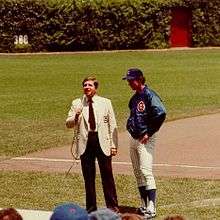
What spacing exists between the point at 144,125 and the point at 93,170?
946mm

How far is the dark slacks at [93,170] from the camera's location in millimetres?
11508

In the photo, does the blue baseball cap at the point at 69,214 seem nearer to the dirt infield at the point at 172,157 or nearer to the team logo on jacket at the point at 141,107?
the team logo on jacket at the point at 141,107

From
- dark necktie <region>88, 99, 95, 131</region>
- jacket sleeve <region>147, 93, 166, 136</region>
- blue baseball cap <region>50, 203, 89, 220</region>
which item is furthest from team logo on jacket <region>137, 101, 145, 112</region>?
blue baseball cap <region>50, 203, 89, 220</region>

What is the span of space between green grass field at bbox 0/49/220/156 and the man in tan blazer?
563 cm

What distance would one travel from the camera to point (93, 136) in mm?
11484

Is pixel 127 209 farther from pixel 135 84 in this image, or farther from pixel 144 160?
pixel 135 84

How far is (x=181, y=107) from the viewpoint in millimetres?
24922

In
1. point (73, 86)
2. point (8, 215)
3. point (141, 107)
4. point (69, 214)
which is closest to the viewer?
point (69, 214)

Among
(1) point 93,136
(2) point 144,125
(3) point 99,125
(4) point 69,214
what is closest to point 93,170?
(1) point 93,136

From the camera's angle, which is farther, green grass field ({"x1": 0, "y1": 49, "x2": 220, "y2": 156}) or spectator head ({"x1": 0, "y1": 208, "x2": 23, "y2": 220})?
green grass field ({"x1": 0, "y1": 49, "x2": 220, "y2": 156})

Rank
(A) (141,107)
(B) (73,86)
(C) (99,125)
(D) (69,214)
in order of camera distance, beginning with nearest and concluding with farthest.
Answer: (D) (69,214) → (A) (141,107) → (C) (99,125) → (B) (73,86)

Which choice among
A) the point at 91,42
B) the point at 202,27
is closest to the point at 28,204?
the point at 91,42

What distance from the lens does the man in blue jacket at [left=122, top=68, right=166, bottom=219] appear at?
11391mm

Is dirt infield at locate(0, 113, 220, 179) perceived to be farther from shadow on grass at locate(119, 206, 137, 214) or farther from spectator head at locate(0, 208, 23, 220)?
spectator head at locate(0, 208, 23, 220)
